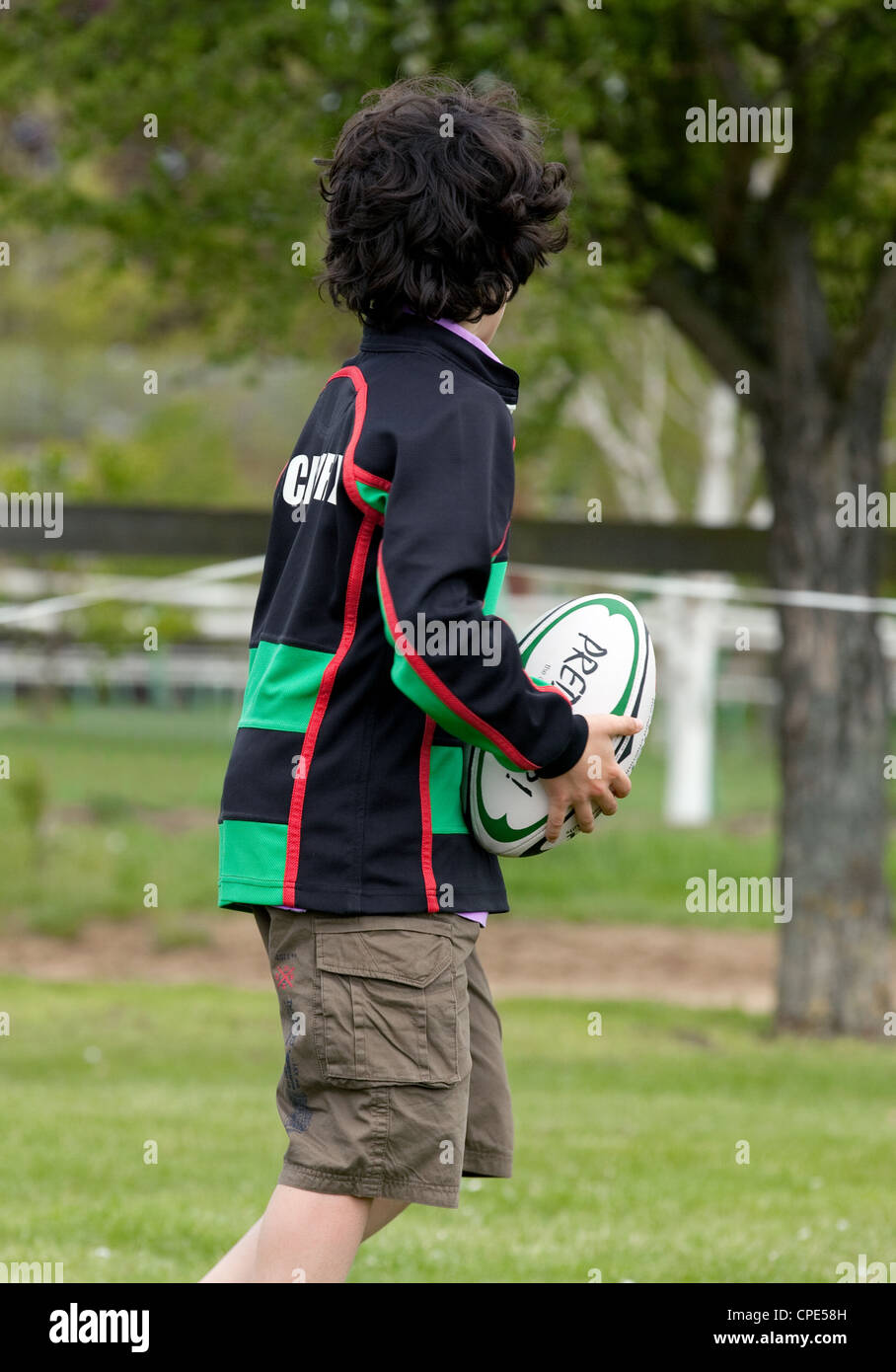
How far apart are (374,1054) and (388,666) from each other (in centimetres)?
56

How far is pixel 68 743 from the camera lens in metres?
27.7

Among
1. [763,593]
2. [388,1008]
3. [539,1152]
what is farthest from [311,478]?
[763,593]

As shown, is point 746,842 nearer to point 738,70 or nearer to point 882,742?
point 882,742

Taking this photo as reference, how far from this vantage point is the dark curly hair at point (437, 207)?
233 cm

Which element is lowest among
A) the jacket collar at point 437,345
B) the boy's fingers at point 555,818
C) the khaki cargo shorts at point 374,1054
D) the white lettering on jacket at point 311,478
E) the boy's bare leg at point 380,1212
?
the boy's bare leg at point 380,1212

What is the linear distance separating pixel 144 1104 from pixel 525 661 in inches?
140

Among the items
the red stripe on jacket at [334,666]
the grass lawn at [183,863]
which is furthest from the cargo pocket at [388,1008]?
the grass lawn at [183,863]

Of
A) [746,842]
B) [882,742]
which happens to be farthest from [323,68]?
[746,842]

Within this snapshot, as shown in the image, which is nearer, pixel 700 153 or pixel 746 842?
pixel 700 153

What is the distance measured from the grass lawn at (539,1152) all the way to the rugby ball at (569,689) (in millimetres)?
1575

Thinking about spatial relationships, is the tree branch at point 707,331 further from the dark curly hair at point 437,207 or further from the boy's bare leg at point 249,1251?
the boy's bare leg at point 249,1251

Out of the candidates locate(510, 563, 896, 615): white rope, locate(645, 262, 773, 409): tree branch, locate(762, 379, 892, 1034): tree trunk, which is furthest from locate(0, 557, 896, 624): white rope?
locate(645, 262, 773, 409): tree branch

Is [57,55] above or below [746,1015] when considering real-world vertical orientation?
above

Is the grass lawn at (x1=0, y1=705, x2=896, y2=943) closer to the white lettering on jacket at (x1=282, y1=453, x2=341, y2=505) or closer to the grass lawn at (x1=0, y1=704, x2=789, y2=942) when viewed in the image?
the grass lawn at (x1=0, y1=704, x2=789, y2=942)
